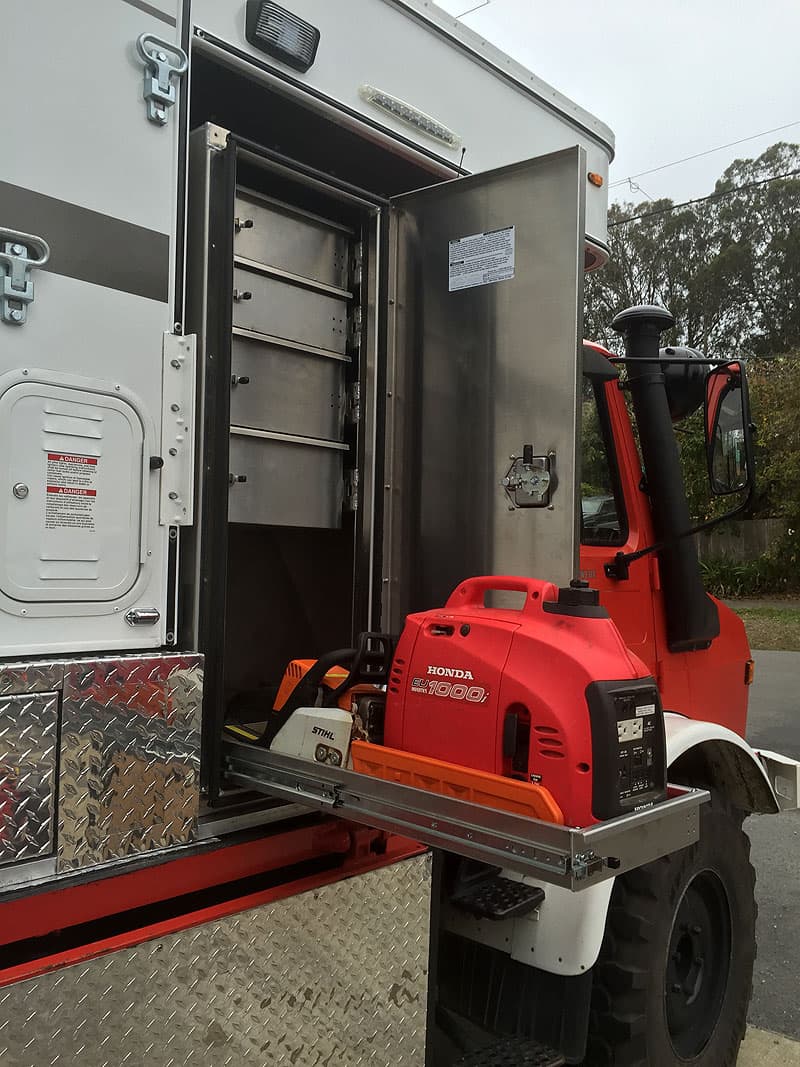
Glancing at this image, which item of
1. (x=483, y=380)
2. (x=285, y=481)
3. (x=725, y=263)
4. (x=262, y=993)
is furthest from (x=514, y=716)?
(x=725, y=263)

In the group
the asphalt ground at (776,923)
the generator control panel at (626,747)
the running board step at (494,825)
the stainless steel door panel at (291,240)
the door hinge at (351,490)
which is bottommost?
the asphalt ground at (776,923)

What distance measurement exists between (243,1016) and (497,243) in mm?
2228

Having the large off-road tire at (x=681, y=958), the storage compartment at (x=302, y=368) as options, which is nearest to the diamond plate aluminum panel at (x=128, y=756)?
the storage compartment at (x=302, y=368)

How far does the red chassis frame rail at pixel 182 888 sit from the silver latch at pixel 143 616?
21.9 inches

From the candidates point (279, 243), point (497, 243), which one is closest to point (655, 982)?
point (497, 243)

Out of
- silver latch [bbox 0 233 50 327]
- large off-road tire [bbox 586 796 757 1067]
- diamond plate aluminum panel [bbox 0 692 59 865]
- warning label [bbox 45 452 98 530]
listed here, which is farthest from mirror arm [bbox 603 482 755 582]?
silver latch [bbox 0 233 50 327]

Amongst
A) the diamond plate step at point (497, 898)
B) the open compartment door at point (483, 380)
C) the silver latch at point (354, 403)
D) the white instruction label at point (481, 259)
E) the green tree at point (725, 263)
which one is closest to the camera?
the diamond plate step at point (497, 898)

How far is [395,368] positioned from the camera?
10.4ft

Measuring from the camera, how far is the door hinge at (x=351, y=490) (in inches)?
127

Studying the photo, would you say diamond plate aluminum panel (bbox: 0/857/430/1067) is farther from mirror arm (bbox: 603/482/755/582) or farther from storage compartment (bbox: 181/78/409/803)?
mirror arm (bbox: 603/482/755/582)

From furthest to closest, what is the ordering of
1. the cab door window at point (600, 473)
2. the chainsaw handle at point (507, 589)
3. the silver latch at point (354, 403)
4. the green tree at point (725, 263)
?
the green tree at point (725, 263)
the cab door window at point (600, 473)
the silver latch at point (354, 403)
the chainsaw handle at point (507, 589)

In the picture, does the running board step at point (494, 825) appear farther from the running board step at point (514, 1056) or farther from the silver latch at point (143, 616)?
the running board step at point (514, 1056)

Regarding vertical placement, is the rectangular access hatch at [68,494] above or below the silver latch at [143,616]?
above

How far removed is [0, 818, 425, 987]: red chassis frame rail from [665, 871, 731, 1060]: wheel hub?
1.07 m
